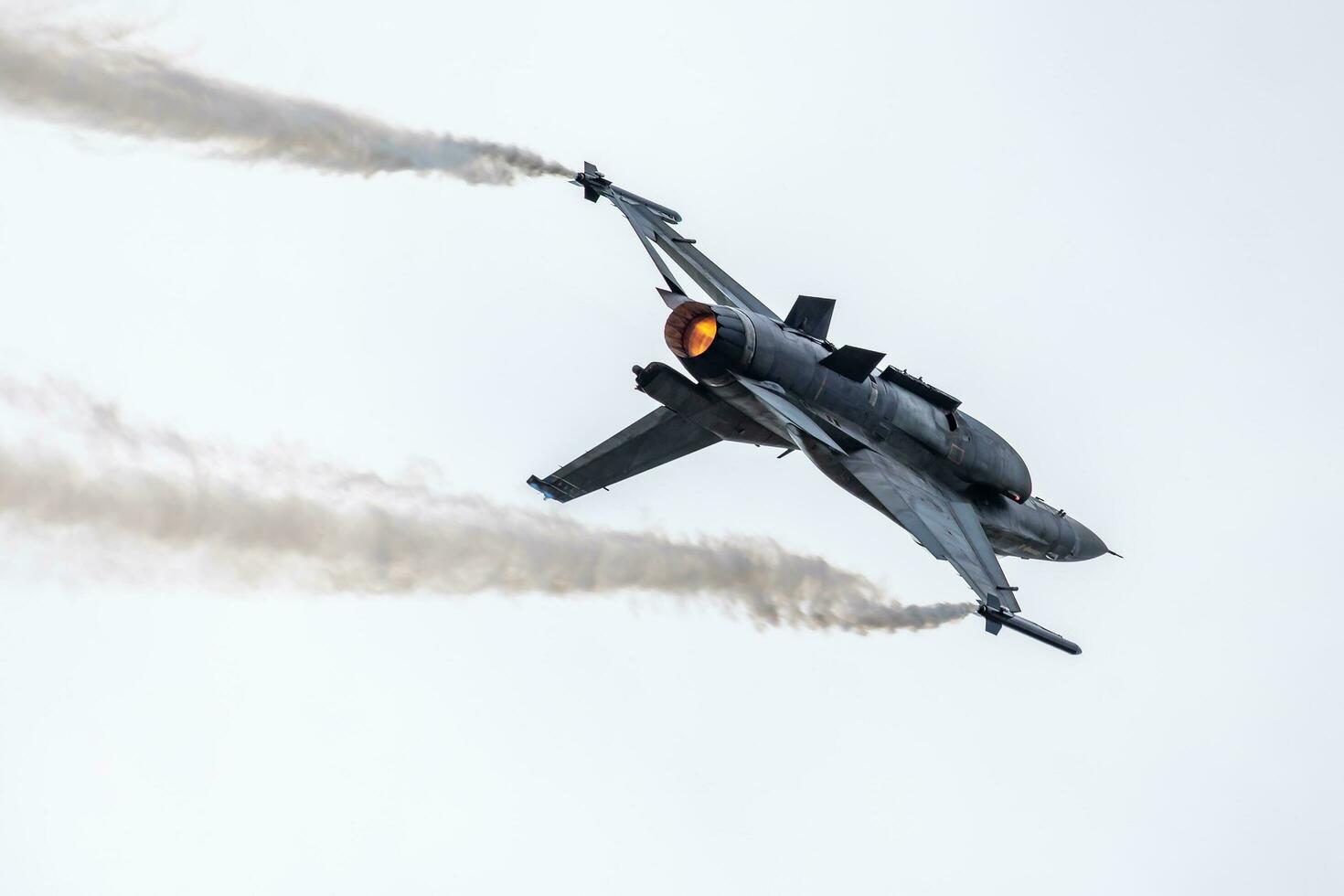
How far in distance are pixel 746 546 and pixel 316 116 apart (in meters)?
13.3

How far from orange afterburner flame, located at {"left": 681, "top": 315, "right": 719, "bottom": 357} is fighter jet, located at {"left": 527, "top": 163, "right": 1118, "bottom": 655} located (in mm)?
25

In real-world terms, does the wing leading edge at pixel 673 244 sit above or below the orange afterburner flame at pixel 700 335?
above

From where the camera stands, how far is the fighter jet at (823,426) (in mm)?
34812

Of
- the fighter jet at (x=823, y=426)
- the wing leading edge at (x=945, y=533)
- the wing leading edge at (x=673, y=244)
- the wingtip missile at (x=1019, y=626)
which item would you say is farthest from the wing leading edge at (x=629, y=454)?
the wingtip missile at (x=1019, y=626)

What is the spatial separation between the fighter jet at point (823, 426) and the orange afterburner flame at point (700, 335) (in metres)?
0.02

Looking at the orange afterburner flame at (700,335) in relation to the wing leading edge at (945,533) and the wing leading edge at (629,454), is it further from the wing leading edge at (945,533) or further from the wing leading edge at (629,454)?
the wing leading edge at (629,454)

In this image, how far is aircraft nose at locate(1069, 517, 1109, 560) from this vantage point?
42656mm

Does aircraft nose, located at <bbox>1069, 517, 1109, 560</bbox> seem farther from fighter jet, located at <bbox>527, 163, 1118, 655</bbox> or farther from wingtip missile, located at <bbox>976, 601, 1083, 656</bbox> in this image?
wingtip missile, located at <bbox>976, 601, 1083, 656</bbox>

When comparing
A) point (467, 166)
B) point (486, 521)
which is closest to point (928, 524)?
point (486, 521)

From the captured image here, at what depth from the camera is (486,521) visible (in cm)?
3750

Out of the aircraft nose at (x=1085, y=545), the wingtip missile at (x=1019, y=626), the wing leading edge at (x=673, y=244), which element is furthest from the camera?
the aircraft nose at (x=1085, y=545)

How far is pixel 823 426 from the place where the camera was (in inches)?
1411

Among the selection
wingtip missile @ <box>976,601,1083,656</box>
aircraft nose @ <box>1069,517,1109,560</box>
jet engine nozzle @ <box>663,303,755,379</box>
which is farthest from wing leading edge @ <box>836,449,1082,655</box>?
aircraft nose @ <box>1069,517,1109,560</box>

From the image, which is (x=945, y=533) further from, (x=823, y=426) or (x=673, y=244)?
(x=673, y=244)
